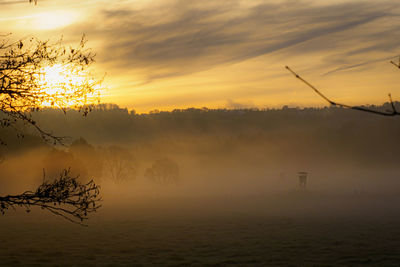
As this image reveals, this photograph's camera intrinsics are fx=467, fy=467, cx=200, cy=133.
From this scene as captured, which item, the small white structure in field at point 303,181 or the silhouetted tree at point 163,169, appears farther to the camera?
the silhouetted tree at point 163,169

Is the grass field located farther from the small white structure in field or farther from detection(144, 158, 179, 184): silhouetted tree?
detection(144, 158, 179, 184): silhouetted tree

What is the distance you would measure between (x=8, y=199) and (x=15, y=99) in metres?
2.70

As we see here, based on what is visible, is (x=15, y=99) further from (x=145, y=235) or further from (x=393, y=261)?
(x=145, y=235)

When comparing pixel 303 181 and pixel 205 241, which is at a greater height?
pixel 303 181

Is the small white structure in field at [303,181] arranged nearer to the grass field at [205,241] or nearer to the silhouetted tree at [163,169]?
the silhouetted tree at [163,169]

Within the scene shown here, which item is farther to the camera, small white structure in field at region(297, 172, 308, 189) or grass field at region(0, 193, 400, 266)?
small white structure in field at region(297, 172, 308, 189)

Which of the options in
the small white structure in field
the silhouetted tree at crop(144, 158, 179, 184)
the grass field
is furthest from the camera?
the silhouetted tree at crop(144, 158, 179, 184)

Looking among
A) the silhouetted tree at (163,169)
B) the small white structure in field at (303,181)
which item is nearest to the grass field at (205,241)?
the small white structure in field at (303,181)

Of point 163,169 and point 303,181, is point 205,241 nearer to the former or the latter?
point 303,181

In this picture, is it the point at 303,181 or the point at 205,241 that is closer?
the point at 205,241

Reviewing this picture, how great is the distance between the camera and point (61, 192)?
40.4 feet

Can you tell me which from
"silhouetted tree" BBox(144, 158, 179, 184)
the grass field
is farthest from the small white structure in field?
the grass field

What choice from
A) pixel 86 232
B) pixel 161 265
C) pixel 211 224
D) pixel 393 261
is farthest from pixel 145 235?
pixel 393 261

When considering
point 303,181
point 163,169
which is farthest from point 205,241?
point 163,169
